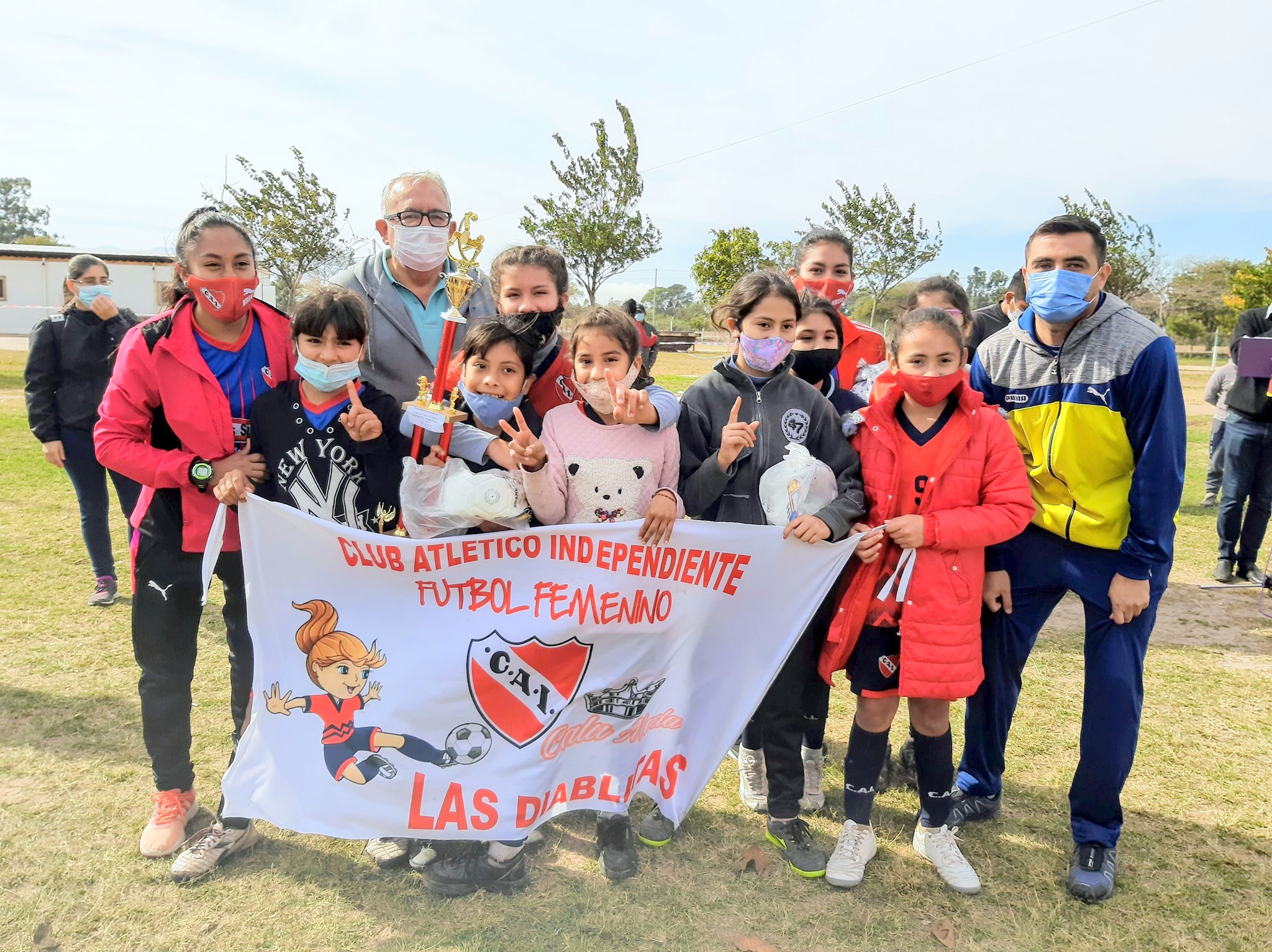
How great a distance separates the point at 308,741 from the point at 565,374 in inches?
66.9

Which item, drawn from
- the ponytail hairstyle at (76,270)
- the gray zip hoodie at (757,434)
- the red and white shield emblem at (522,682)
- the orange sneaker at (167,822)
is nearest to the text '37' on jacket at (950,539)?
the gray zip hoodie at (757,434)

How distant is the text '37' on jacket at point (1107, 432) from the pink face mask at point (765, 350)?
3.19 feet

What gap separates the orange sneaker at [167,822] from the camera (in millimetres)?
3092

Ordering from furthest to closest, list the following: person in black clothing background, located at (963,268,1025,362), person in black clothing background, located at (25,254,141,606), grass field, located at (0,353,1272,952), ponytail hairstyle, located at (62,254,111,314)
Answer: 1. ponytail hairstyle, located at (62,254,111,314)
2. person in black clothing background, located at (25,254,141,606)
3. person in black clothing background, located at (963,268,1025,362)
4. grass field, located at (0,353,1272,952)

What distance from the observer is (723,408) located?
321 cm

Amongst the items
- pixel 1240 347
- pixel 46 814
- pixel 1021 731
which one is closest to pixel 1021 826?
pixel 1021 731

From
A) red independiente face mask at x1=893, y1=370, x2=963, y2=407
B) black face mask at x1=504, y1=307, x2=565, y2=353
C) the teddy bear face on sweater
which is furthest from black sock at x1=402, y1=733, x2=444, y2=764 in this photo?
red independiente face mask at x1=893, y1=370, x2=963, y2=407

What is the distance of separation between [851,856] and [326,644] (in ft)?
7.02

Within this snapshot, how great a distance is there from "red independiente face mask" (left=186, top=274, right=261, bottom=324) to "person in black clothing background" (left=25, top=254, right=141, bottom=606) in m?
3.35

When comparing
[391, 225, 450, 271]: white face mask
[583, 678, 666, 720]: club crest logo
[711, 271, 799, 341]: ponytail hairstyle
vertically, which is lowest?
[583, 678, 666, 720]: club crest logo

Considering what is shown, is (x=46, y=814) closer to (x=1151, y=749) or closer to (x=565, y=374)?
(x=565, y=374)

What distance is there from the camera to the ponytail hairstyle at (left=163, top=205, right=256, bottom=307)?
308 centimetres

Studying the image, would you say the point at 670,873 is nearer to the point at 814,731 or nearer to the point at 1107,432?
the point at 814,731

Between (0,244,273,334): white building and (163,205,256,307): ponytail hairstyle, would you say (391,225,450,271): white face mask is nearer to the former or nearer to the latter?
(163,205,256,307): ponytail hairstyle
